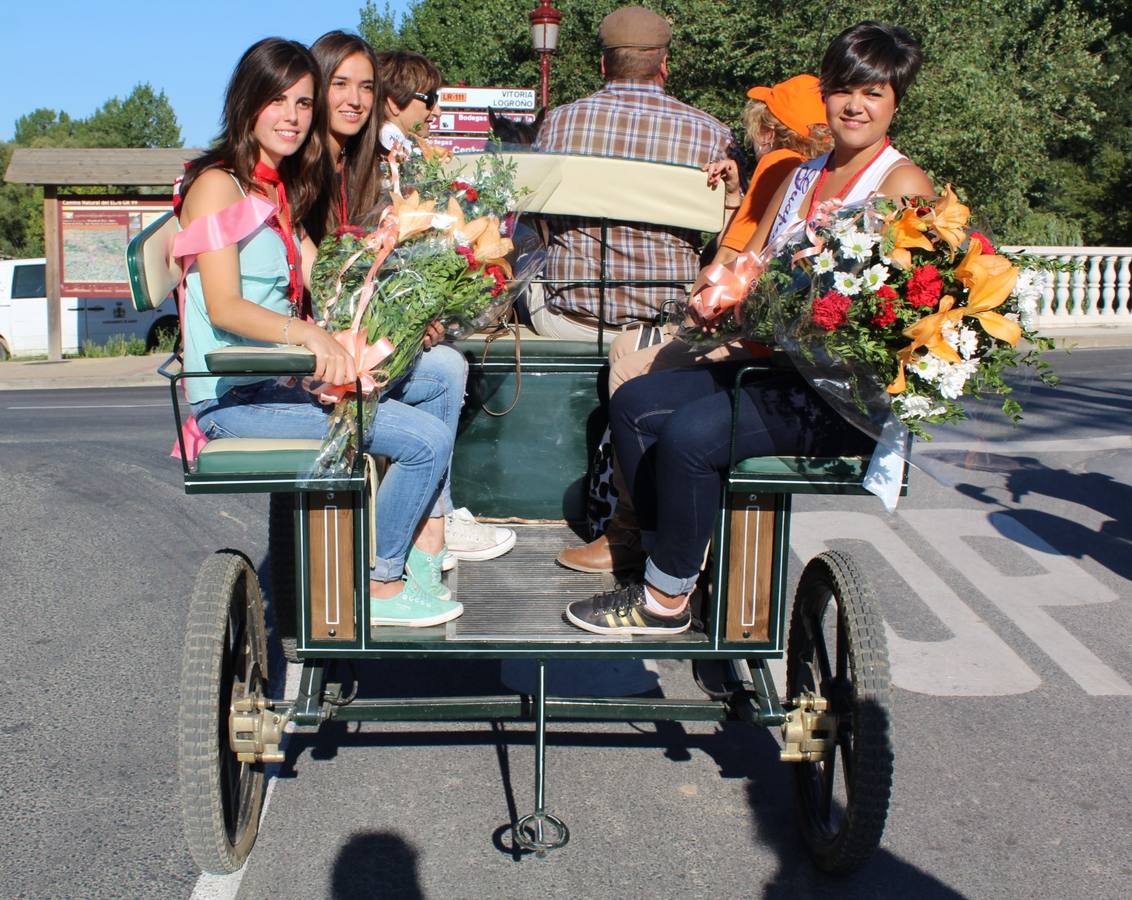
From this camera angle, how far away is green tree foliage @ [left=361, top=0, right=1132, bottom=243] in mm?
17703

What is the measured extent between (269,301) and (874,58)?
1888 millimetres

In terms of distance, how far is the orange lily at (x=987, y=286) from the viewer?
2.78 m

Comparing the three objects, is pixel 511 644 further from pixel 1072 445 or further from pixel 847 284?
pixel 1072 445

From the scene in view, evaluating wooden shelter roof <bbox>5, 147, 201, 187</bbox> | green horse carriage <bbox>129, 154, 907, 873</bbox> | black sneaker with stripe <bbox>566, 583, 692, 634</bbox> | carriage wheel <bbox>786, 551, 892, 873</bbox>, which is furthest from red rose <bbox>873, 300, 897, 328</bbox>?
wooden shelter roof <bbox>5, 147, 201, 187</bbox>

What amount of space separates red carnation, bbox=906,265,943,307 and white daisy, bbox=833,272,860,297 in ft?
0.41

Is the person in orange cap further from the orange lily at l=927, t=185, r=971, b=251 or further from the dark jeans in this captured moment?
the orange lily at l=927, t=185, r=971, b=251

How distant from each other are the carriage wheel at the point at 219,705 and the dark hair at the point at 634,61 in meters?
2.45

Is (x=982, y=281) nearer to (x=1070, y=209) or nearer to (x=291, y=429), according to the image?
(x=291, y=429)

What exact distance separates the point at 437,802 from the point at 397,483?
1.05m

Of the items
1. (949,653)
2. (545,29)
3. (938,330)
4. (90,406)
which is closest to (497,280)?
(938,330)

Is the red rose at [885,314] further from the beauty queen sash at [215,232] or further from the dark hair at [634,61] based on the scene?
the dark hair at [634,61]

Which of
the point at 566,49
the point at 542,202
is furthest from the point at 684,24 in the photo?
the point at 542,202

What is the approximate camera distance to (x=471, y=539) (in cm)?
409

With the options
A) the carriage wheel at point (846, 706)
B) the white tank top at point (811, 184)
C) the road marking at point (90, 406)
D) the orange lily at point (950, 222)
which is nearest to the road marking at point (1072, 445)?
the white tank top at point (811, 184)
